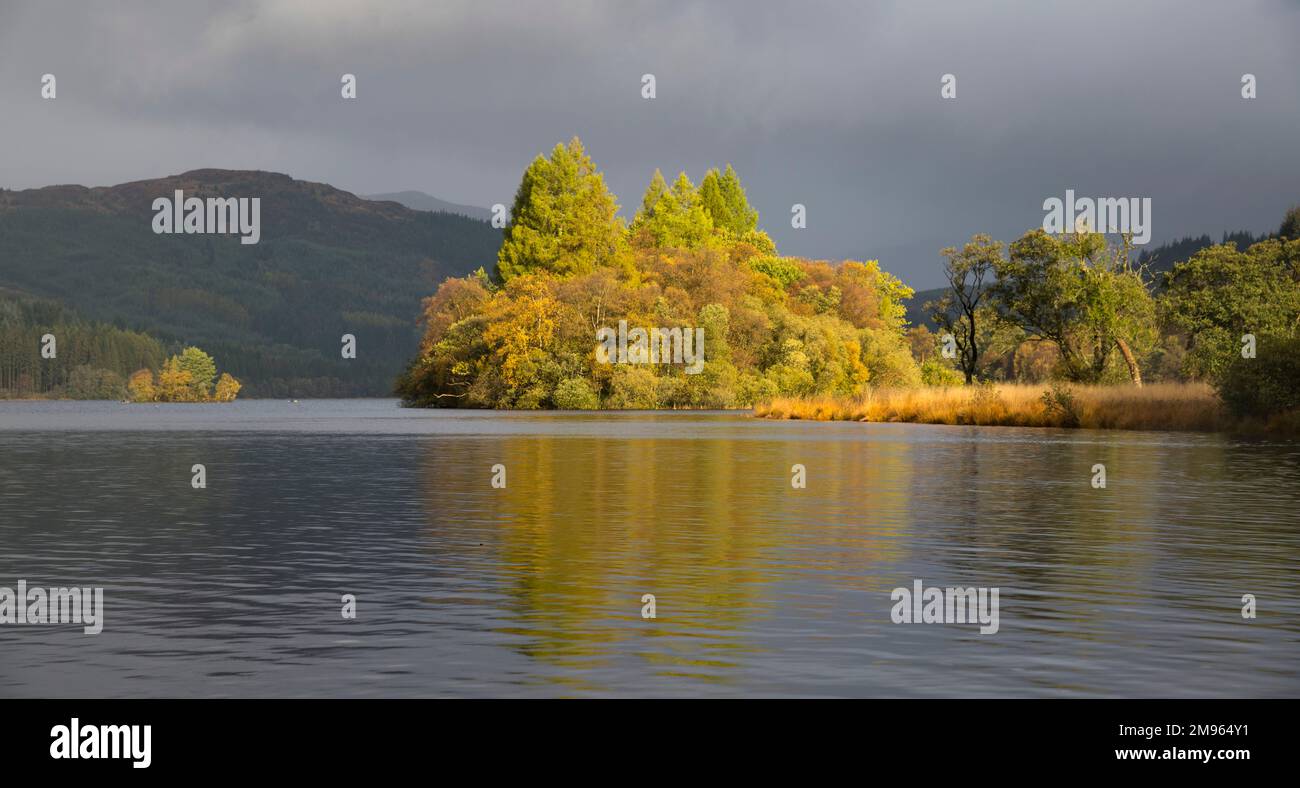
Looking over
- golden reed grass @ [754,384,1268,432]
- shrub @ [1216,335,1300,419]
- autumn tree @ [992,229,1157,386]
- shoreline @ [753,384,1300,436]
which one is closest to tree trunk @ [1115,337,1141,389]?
autumn tree @ [992,229,1157,386]

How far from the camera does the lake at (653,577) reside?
38.9ft

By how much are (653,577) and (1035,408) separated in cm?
5904

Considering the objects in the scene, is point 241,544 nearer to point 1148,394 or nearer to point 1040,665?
point 1040,665

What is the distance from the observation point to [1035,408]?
7338cm

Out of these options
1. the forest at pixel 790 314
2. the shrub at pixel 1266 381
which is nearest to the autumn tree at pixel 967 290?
the forest at pixel 790 314

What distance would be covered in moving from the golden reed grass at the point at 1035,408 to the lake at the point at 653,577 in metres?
27.4

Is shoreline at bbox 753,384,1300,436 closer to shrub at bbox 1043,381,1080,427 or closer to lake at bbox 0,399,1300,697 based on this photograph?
shrub at bbox 1043,381,1080,427

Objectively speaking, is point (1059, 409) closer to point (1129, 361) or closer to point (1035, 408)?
point (1035, 408)

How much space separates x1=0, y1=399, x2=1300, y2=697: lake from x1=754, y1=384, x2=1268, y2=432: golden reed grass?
2740 cm

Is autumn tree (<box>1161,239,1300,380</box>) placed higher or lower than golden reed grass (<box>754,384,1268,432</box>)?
higher

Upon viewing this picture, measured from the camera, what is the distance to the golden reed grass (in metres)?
66.5
